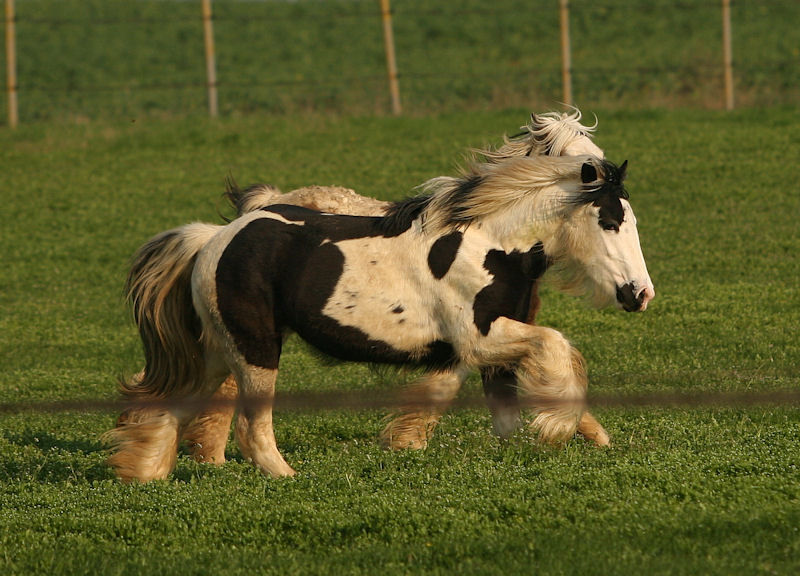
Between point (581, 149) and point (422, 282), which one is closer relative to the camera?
point (422, 282)

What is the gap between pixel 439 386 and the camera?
7.59m

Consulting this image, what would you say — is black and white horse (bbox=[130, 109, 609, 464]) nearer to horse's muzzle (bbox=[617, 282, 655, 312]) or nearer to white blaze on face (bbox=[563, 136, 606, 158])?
white blaze on face (bbox=[563, 136, 606, 158])

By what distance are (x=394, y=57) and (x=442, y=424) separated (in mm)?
19240

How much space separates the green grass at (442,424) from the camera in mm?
5379

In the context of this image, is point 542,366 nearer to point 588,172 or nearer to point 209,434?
point 588,172

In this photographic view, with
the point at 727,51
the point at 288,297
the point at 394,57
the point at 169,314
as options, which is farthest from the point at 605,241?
the point at 394,57

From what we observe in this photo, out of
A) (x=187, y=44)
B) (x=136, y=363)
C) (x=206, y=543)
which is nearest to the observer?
(x=206, y=543)

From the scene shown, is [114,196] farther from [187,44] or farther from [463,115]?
[187,44]

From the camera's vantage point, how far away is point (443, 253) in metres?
6.85

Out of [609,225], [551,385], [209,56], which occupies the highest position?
[209,56]

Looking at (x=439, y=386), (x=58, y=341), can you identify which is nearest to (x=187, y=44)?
(x=58, y=341)

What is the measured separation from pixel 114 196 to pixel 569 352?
37.8ft

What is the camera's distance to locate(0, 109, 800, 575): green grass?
538cm

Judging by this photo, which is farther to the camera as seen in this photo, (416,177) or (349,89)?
(349,89)
